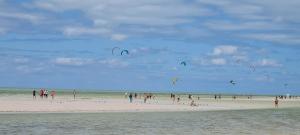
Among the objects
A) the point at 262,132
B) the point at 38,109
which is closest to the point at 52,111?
the point at 38,109

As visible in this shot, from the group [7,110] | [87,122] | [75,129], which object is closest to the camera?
[75,129]

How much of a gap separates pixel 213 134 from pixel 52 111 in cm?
2068

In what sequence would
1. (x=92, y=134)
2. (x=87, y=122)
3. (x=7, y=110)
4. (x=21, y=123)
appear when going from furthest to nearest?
1. (x=7, y=110)
2. (x=87, y=122)
3. (x=21, y=123)
4. (x=92, y=134)

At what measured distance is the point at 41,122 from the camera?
3328 centimetres

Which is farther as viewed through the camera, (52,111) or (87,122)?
(52,111)

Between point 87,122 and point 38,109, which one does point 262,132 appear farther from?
point 38,109

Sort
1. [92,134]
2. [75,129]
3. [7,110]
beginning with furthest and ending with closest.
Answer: [7,110] → [75,129] → [92,134]

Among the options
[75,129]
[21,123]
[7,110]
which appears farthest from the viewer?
[7,110]

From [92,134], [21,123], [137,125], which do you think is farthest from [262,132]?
[21,123]

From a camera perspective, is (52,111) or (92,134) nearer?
(92,134)

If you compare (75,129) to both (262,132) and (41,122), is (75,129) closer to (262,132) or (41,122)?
(41,122)

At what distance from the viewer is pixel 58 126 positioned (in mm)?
30828

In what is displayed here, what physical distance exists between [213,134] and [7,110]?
2179 centimetres

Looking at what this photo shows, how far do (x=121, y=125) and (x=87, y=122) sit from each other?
2762 millimetres
